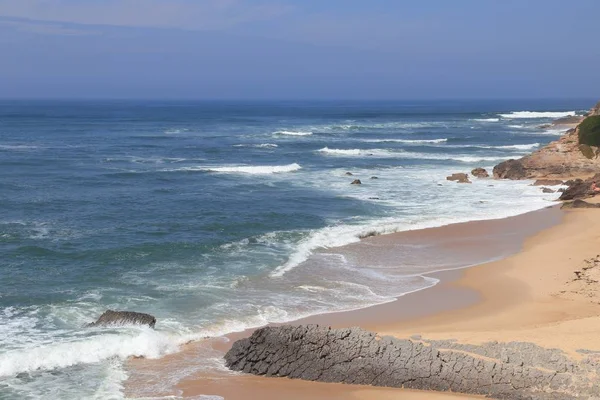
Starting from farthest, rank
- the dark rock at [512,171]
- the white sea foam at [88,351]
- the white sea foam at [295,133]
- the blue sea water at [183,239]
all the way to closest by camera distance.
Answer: the white sea foam at [295,133]
the dark rock at [512,171]
the blue sea water at [183,239]
the white sea foam at [88,351]

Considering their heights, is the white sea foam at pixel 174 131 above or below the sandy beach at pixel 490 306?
above

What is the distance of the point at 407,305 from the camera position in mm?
17625

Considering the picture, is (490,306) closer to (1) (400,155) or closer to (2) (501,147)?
(1) (400,155)

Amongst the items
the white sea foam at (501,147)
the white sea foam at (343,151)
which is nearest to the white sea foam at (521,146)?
the white sea foam at (501,147)

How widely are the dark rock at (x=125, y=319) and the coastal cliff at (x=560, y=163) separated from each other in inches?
1135

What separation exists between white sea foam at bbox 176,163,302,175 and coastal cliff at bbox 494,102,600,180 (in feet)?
43.3

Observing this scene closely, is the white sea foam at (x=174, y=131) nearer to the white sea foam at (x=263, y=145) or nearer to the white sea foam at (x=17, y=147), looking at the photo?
the white sea foam at (x=263, y=145)

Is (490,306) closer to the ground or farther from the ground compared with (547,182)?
closer to the ground

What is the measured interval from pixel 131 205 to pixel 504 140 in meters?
47.0

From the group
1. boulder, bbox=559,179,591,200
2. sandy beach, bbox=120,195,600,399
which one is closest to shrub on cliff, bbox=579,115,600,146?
boulder, bbox=559,179,591,200

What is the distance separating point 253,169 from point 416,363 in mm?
32499

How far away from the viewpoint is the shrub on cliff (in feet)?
127

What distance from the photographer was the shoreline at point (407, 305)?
1270 cm

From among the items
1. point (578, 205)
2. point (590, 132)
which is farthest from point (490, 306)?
point (590, 132)
